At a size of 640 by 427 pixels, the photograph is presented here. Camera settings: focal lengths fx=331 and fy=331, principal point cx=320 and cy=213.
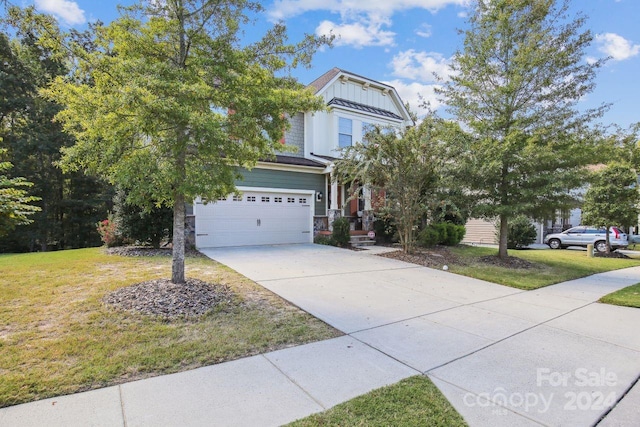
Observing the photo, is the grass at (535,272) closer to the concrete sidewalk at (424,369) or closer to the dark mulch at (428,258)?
the dark mulch at (428,258)

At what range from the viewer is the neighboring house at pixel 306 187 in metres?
12.3

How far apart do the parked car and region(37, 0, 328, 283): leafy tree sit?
1842cm

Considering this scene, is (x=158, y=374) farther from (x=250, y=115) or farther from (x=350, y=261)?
(x=350, y=261)

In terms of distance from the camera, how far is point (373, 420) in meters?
2.52

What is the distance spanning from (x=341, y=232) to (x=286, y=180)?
3.08 meters

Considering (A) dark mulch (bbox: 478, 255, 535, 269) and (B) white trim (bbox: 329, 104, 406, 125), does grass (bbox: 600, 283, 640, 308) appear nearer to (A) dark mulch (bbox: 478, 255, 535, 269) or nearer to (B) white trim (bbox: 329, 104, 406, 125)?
(A) dark mulch (bbox: 478, 255, 535, 269)

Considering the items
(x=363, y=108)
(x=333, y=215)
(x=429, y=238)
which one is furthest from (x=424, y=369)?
(x=363, y=108)

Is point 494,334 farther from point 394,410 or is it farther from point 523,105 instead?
point 523,105

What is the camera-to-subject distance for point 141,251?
33.3 feet

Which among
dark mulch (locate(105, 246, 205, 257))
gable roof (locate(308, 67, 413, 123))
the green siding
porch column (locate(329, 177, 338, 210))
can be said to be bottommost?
dark mulch (locate(105, 246, 205, 257))

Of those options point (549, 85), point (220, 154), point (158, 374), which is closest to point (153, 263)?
point (220, 154)

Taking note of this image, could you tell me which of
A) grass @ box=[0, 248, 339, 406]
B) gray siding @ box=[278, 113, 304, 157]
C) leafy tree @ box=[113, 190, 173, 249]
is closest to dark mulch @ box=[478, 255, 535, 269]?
grass @ box=[0, 248, 339, 406]

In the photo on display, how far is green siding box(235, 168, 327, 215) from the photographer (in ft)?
41.4

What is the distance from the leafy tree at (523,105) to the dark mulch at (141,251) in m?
8.72
